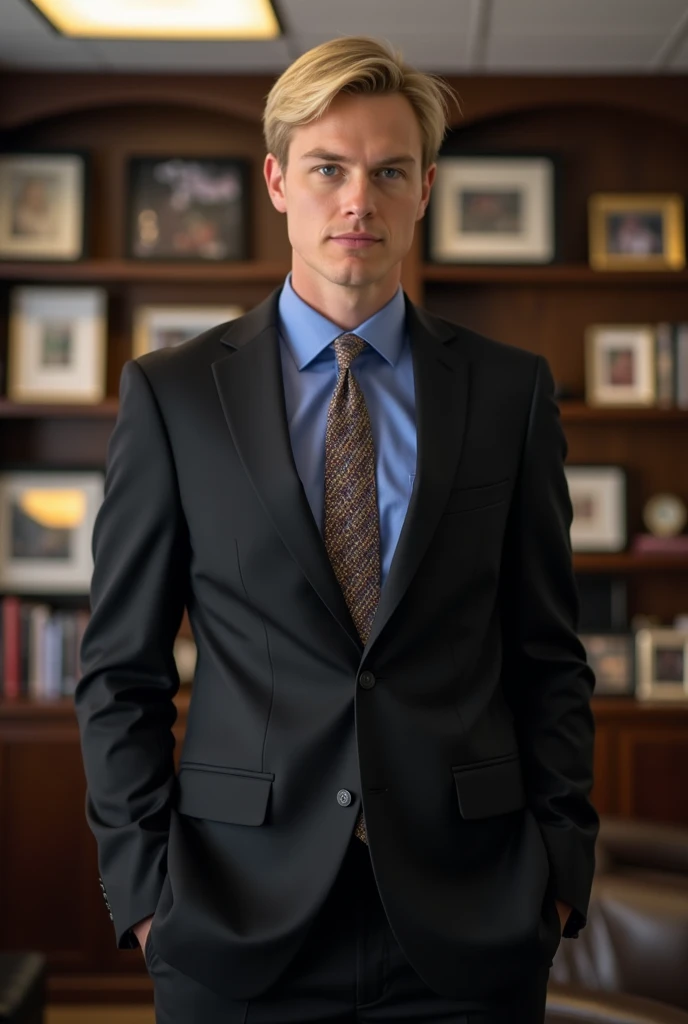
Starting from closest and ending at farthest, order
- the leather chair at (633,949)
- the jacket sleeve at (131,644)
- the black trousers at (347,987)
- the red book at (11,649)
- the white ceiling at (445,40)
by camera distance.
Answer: the black trousers at (347,987) → the jacket sleeve at (131,644) → the leather chair at (633,949) → the white ceiling at (445,40) → the red book at (11,649)

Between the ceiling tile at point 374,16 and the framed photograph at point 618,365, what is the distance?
3.72 feet

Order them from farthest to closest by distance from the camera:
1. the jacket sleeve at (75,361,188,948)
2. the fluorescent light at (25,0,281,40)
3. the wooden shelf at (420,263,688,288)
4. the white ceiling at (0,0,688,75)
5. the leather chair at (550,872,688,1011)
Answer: the wooden shelf at (420,263,688,288) → the white ceiling at (0,0,688,75) → the fluorescent light at (25,0,281,40) → the leather chair at (550,872,688,1011) → the jacket sleeve at (75,361,188,948)

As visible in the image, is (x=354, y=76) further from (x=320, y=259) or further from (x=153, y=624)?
(x=153, y=624)

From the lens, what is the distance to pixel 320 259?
55.1 inches

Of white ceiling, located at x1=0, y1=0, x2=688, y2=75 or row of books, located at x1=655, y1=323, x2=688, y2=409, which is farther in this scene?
row of books, located at x1=655, y1=323, x2=688, y2=409

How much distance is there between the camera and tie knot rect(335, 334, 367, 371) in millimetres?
1429

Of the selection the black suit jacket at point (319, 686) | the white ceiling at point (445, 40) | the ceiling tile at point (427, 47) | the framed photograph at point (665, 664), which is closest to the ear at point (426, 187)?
the black suit jacket at point (319, 686)

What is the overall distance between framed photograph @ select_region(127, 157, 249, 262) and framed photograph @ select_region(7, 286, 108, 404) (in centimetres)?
27

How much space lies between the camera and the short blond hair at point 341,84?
4.43 feet

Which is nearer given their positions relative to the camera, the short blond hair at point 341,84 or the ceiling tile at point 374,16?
the short blond hair at point 341,84

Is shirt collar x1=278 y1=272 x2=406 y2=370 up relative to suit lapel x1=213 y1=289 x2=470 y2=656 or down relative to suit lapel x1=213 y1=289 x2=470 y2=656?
up

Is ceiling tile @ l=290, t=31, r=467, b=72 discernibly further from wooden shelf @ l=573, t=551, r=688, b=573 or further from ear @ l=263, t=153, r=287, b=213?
ear @ l=263, t=153, r=287, b=213

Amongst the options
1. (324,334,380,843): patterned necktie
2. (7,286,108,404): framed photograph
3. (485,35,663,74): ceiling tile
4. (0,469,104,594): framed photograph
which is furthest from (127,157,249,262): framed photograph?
(324,334,380,843): patterned necktie

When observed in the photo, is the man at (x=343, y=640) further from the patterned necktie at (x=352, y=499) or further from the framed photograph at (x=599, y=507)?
the framed photograph at (x=599, y=507)
